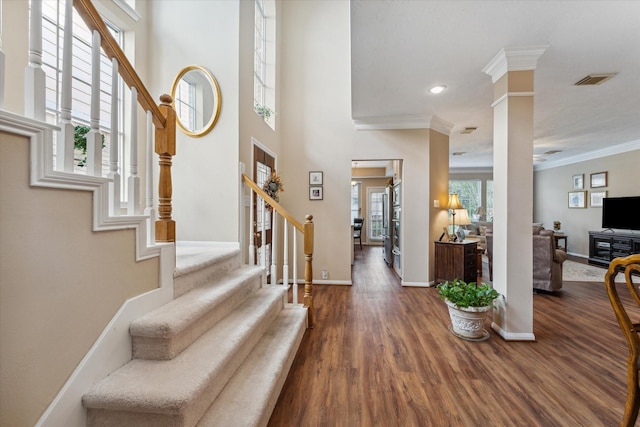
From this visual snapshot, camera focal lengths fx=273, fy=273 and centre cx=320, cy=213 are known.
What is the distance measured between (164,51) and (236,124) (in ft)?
3.78

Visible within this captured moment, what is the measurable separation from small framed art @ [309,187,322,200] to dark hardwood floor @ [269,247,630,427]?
6.55ft

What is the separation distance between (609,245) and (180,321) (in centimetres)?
820

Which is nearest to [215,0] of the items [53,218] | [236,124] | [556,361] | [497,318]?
[236,124]

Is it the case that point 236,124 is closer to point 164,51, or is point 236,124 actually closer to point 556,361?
point 164,51

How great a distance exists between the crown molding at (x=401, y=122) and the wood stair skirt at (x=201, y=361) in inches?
129

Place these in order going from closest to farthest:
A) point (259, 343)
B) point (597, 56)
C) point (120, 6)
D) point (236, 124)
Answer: point (259, 343)
point (597, 56)
point (120, 6)
point (236, 124)

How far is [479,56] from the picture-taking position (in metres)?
2.53

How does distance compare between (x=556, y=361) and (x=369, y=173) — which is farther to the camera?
(x=369, y=173)

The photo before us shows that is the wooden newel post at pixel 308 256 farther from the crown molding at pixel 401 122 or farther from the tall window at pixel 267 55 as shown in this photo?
the crown molding at pixel 401 122

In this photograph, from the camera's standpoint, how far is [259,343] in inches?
78.5

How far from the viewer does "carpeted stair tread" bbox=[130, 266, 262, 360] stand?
A: 1.33 metres

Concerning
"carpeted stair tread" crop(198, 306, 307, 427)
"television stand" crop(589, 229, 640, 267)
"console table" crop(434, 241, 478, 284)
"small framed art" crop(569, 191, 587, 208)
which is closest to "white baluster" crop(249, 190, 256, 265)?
"carpeted stair tread" crop(198, 306, 307, 427)

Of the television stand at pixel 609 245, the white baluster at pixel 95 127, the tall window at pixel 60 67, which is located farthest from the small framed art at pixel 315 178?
the television stand at pixel 609 245

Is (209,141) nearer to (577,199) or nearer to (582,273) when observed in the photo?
(582,273)
